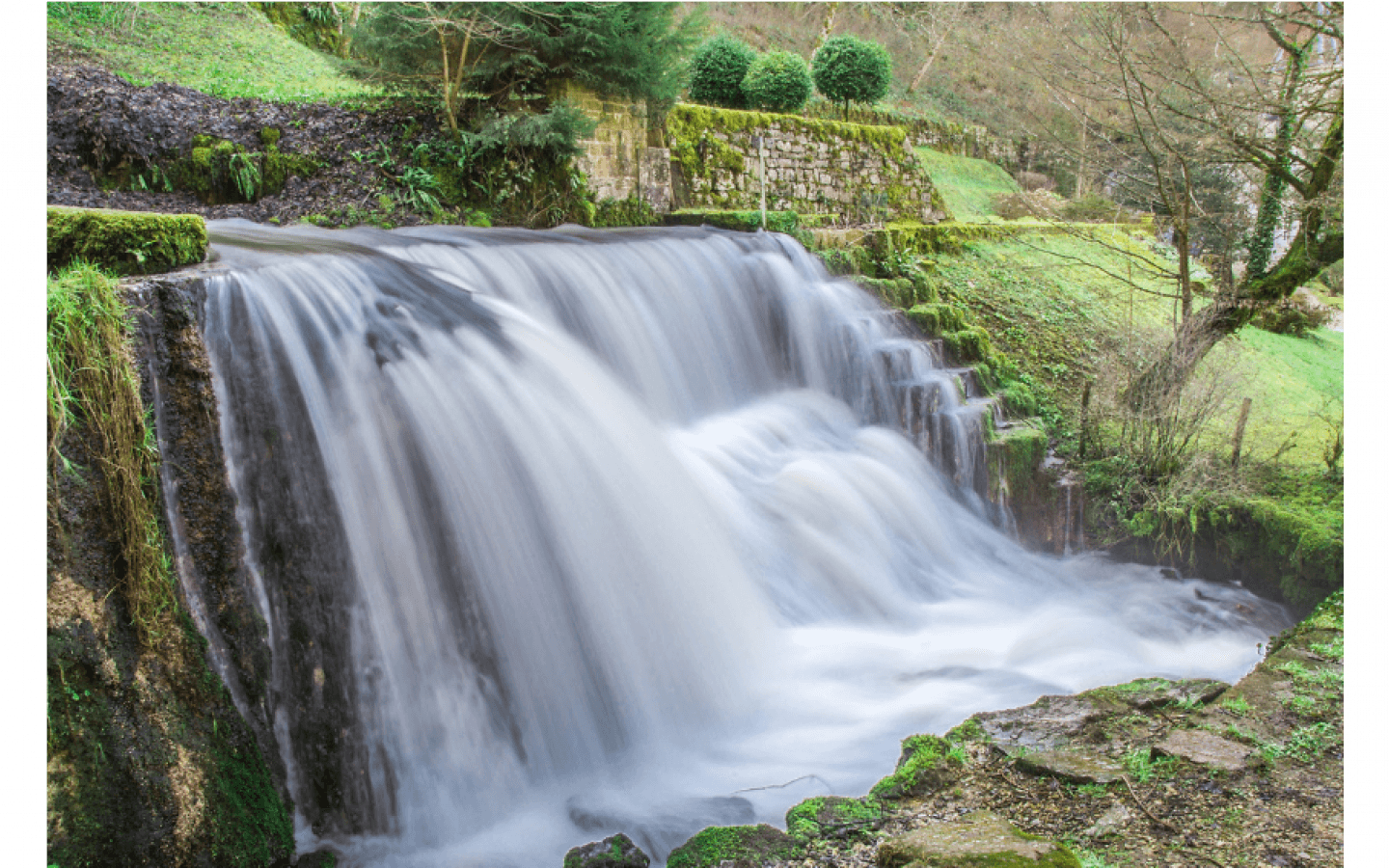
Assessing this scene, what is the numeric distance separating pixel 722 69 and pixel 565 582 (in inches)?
482

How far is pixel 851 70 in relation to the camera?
1786 cm

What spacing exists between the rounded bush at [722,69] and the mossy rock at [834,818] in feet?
43.8

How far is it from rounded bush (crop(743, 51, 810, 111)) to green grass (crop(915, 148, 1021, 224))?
6.36m

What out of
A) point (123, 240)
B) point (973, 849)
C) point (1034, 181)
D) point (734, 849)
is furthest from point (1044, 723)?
point (1034, 181)

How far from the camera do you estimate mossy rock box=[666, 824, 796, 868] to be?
3.23 metres

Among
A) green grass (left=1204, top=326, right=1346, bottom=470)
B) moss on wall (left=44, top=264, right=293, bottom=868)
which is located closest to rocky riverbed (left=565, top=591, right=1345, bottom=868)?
moss on wall (left=44, top=264, right=293, bottom=868)

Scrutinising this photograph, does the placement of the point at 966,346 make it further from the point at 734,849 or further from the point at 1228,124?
the point at 734,849

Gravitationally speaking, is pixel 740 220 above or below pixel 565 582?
above

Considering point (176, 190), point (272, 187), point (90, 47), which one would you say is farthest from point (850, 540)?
point (90, 47)

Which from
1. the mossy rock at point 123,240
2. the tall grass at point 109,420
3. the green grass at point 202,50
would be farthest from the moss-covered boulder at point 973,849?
the green grass at point 202,50

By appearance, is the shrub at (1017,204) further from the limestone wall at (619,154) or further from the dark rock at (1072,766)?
the dark rock at (1072,766)

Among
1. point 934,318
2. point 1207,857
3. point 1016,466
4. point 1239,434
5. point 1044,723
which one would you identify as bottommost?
point 1044,723

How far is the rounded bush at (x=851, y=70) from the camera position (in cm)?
1773

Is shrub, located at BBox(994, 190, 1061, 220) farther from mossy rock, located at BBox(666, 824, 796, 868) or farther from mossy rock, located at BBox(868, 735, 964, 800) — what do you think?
mossy rock, located at BBox(666, 824, 796, 868)
